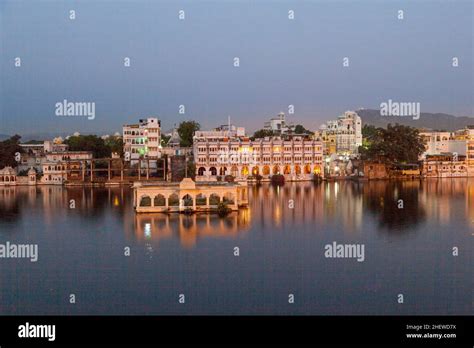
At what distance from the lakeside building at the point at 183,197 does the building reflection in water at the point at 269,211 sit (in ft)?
2.19

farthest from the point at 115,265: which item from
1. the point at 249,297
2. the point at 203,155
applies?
the point at 203,155

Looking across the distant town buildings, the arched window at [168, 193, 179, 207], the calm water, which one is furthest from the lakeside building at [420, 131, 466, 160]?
the arched window at [168, 193, 179, 207]

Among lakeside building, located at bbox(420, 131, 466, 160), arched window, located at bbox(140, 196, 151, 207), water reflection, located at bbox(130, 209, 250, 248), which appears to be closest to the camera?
water reflection, located at bbox(130, 209, 250, 248)

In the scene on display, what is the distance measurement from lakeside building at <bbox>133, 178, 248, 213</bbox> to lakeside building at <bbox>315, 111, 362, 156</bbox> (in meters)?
32.4

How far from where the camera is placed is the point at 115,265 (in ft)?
54.0

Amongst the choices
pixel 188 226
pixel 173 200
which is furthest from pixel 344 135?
pixel 188 226

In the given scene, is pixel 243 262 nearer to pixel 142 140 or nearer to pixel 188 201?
pixel 188 201

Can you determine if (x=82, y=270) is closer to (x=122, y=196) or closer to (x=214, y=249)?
(x=214, y=249)

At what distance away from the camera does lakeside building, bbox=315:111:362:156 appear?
5794cm

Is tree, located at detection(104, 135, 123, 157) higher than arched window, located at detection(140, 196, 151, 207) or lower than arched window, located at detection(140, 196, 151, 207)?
higher

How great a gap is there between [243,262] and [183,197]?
28.2ft

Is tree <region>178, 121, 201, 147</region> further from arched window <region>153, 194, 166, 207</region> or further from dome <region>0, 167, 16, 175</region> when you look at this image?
arched window <region>153, 194, 166, 207</region>

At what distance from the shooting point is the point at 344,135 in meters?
58.3

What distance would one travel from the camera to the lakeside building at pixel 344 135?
57.9 m
